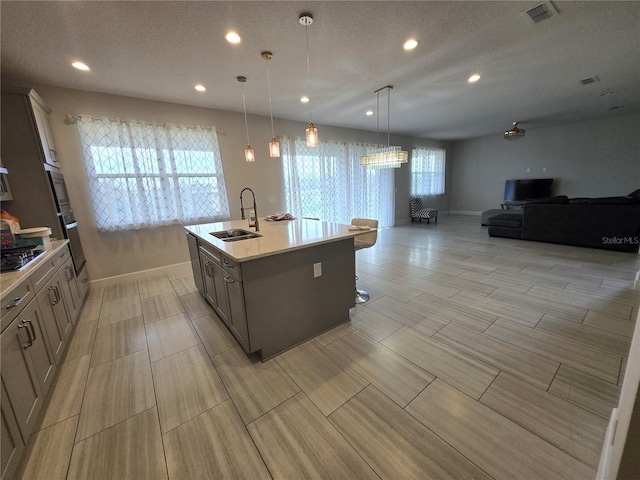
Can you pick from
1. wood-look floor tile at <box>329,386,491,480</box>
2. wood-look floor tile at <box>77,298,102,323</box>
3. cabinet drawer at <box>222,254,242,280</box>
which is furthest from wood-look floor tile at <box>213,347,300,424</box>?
wood-look floor tile at <box>77,298,102,323</box>

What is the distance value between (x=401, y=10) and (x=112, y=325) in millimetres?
3994

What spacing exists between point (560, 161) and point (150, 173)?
10369 millimetres

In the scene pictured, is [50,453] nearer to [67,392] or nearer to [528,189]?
[67,392]

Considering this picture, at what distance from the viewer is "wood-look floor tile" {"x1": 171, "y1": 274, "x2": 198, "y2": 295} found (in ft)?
10.7

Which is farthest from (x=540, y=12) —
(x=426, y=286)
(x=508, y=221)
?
(x=508, y=221)

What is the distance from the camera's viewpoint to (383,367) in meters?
1.78

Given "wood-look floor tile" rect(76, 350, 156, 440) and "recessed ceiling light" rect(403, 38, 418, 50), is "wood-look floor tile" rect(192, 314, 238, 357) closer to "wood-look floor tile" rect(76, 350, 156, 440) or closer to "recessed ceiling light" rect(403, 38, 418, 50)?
"wood-look floor tile" rect(76, 350, 156, 440)

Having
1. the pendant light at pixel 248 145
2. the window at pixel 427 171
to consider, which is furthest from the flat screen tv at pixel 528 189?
the pendant light at pixel 248 145

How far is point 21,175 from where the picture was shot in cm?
249

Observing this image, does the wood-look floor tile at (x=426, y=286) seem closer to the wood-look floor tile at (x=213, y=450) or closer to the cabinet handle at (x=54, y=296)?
the wood-look floor tile at (x=213, y=450)

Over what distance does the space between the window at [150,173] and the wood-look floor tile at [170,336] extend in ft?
6.40

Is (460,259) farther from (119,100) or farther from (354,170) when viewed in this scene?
(119,100)

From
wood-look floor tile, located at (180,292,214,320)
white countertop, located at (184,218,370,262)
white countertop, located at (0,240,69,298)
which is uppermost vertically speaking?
white countertop, located at (184,218,370,262)

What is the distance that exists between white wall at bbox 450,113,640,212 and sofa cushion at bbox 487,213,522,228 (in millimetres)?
3599
